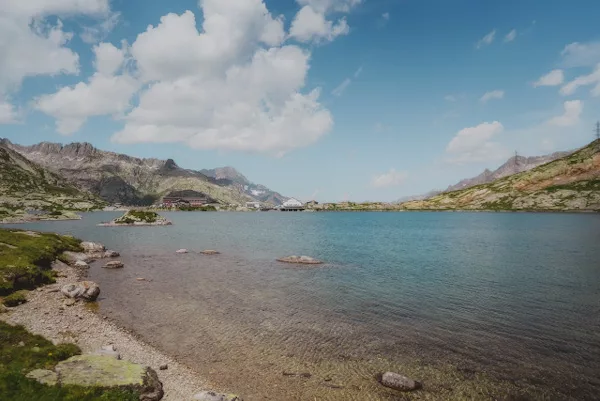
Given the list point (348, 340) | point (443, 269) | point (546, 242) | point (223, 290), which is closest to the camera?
point (348, 340)

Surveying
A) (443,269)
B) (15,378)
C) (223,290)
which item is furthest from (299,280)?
(15,378)

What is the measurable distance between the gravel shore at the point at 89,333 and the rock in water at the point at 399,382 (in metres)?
11.4

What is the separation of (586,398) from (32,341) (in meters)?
35.2

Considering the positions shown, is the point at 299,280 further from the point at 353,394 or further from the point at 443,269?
the point at 353,394

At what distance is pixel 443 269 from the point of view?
59781mm

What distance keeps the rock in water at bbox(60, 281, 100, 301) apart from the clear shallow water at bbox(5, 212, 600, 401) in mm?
2026

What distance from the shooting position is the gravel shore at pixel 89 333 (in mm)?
21875

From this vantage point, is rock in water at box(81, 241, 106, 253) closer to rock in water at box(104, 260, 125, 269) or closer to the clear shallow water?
the clear shallow water

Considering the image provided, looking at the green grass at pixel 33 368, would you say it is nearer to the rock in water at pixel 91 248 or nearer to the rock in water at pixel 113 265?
the rock in water at pixel 113 265

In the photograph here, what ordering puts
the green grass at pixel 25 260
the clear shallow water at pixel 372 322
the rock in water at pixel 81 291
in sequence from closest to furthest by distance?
1. the clear shallow water at pixel 372 322
2. the green grass at pixel 25 260
3. the rock in water at pixel 81 291

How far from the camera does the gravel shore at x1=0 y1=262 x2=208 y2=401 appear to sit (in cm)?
2188

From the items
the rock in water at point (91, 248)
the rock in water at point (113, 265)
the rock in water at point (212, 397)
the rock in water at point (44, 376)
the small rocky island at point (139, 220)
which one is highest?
the small rocky island at point (139, 220)

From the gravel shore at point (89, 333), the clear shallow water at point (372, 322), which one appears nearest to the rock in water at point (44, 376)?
the gravel shore at point (89, 333)

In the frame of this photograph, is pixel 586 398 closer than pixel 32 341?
Yes
